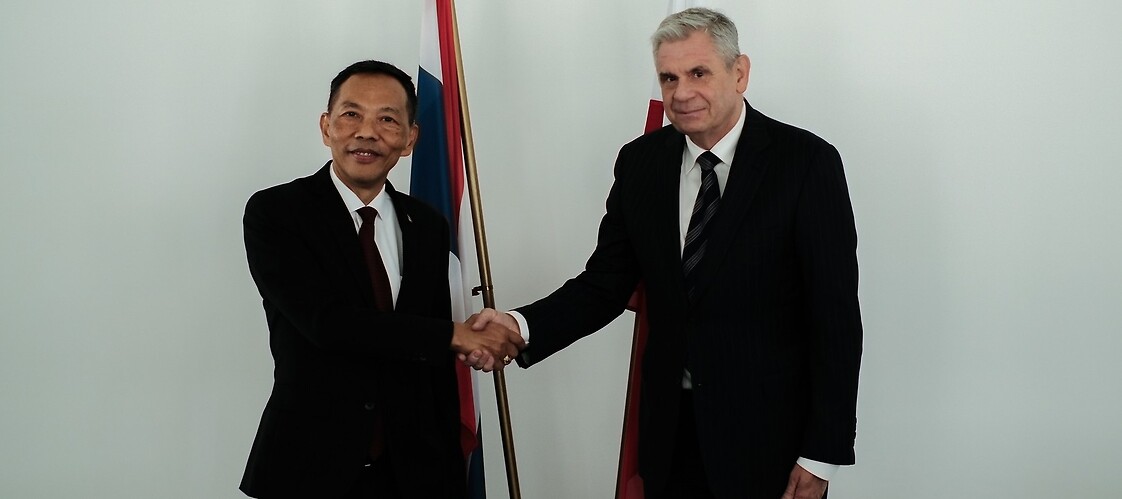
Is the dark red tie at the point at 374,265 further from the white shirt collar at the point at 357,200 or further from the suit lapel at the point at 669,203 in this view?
the suit lapel at the point at 669,203

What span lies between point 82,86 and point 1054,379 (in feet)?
10.9

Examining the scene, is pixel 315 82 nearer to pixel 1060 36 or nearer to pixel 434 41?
pixel 434 41

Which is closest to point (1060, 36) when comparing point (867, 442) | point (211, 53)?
point (867, 442)

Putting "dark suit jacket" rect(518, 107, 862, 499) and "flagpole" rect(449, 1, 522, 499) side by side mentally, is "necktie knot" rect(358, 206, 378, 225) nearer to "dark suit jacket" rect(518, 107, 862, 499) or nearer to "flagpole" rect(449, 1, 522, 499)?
"flagpole" rect(449, 1, 522, 499)

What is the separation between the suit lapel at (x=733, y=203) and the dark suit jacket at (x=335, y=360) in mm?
607

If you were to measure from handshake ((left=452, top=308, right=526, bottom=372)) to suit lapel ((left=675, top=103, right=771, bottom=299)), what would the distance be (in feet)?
1.86

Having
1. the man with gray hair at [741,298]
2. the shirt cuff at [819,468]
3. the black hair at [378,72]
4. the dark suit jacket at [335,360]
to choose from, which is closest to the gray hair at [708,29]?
the man with gray hair at [741,298]

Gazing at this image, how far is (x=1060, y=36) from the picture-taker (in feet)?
9.84

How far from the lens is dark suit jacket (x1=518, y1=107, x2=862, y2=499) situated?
2.05 metres

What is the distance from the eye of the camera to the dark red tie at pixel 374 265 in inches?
86.4

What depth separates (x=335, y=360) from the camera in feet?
7.05

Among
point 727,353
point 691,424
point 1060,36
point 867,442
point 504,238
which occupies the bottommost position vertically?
point 867,442

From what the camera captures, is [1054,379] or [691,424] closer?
[691,424]

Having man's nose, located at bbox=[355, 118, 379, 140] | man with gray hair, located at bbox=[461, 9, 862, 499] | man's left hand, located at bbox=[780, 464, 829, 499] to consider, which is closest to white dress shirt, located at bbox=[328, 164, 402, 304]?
man's nose, located at bbox=[355, 118, 379, 140]
